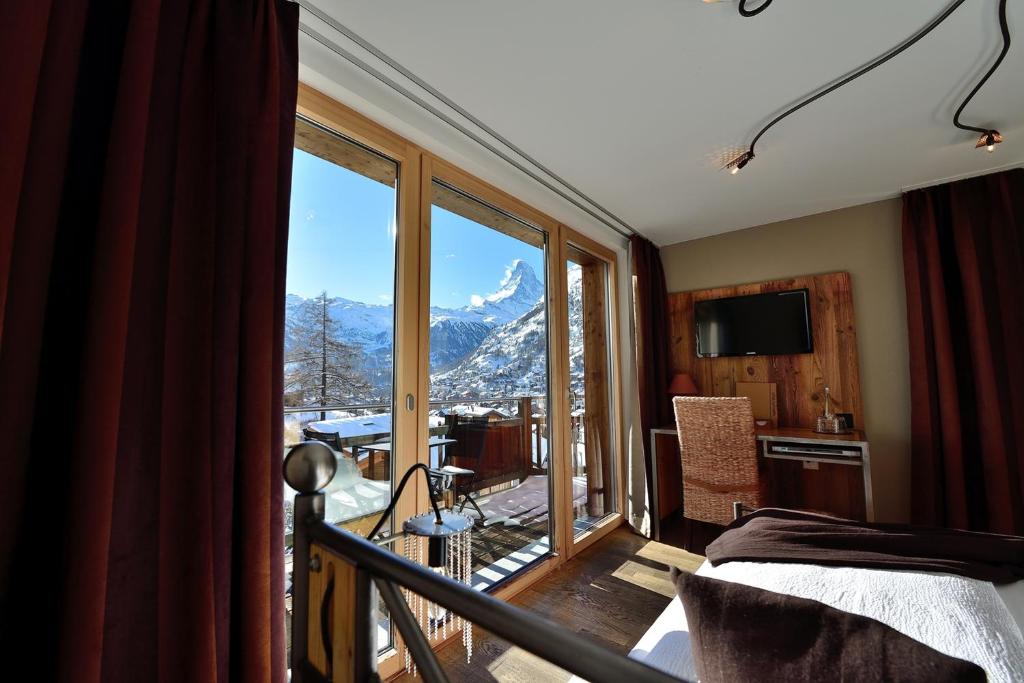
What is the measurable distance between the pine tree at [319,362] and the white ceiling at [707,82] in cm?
99

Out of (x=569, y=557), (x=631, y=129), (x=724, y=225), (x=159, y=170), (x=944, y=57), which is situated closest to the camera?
(x=159, y=170)

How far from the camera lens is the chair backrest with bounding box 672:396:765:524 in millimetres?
2682

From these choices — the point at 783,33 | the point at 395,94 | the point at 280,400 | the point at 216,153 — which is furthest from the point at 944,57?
the point at 280,400

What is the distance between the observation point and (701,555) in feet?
9.39

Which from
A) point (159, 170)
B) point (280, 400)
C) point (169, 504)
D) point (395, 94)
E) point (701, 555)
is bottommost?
point (701, 555)

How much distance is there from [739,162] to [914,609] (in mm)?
2223

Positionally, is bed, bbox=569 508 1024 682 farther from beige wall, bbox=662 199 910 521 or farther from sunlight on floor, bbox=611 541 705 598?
beige wall, bbox=662 199 910 521

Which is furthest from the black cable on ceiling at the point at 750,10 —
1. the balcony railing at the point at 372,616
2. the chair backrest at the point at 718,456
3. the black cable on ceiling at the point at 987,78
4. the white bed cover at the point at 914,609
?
the chair backrest at the point at 718,456

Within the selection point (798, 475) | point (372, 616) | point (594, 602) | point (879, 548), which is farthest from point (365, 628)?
point (798, 475)

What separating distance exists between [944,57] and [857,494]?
2751 mm

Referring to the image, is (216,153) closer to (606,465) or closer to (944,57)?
(944,57)

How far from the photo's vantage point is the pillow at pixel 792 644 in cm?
57

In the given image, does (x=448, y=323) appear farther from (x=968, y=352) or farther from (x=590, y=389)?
(x=968, y=352)

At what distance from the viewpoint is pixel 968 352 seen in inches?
102
